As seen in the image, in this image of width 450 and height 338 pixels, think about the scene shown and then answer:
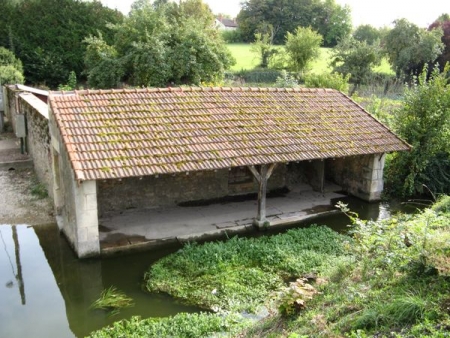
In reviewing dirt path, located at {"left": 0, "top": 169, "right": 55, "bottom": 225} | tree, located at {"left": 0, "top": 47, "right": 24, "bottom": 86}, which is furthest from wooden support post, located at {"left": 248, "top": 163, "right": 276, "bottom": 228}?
tree, located at {"left": 0, "top": 47, "right": 24, "bottom": 86}

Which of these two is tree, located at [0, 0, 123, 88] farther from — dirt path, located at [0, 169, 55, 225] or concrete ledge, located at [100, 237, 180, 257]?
concrete ledge, located at [100, 237, 180, 257]

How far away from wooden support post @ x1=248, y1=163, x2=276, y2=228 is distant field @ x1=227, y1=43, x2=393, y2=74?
89.2 feet

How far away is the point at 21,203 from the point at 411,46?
34.4 m

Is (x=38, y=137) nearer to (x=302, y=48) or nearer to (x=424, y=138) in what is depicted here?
(x=424, y=138)

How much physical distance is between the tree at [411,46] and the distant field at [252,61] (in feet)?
9.80

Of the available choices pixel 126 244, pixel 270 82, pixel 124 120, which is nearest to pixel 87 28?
pixel 270 82

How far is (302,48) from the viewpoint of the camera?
112ft

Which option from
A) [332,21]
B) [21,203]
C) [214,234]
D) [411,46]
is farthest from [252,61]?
[214,234]

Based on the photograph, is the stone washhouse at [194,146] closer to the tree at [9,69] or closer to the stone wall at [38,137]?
the stone wall at [38,137]

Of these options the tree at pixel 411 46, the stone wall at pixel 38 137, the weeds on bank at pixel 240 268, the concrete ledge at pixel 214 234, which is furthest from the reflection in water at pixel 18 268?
the tree at pixel 411 46

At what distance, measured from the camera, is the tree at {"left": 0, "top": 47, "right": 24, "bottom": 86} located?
77.7 ft

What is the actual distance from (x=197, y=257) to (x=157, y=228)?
217cm

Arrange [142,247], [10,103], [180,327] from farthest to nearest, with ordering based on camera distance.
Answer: [10,103] → [142,247] → [180,327]

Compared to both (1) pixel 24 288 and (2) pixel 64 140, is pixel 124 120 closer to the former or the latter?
(2) pixel 64 140
